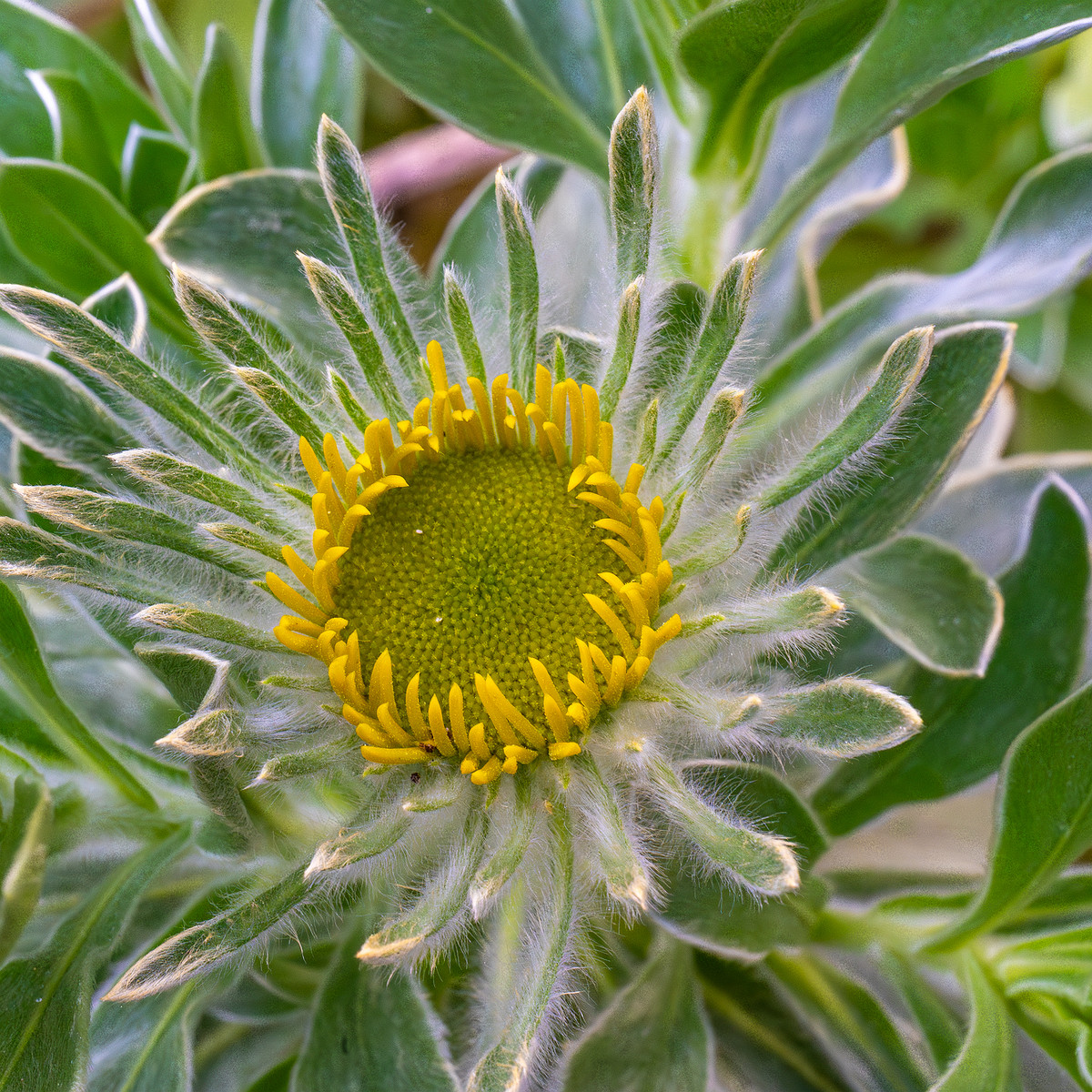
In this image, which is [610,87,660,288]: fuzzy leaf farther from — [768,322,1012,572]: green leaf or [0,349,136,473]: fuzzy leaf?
[0,349,136,473]: fuzzy leaf

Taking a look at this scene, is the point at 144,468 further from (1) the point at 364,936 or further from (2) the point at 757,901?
(2) the point at 757,901

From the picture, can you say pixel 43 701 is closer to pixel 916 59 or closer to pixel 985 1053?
pixel 985 1053

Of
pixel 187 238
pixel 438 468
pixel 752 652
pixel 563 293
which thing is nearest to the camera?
pixel 752 652

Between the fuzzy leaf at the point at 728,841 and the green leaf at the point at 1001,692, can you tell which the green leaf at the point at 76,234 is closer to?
the fuzzy leaf at the point at 728,841

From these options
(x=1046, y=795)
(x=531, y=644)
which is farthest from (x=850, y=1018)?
(x=531, y=644)

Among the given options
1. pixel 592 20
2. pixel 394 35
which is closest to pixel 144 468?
pixel 394 35

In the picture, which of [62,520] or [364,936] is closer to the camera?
[62,520]

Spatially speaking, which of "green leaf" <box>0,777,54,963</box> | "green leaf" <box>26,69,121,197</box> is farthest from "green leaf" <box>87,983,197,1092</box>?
"green leaf" <box>26,69,121,197</box>
